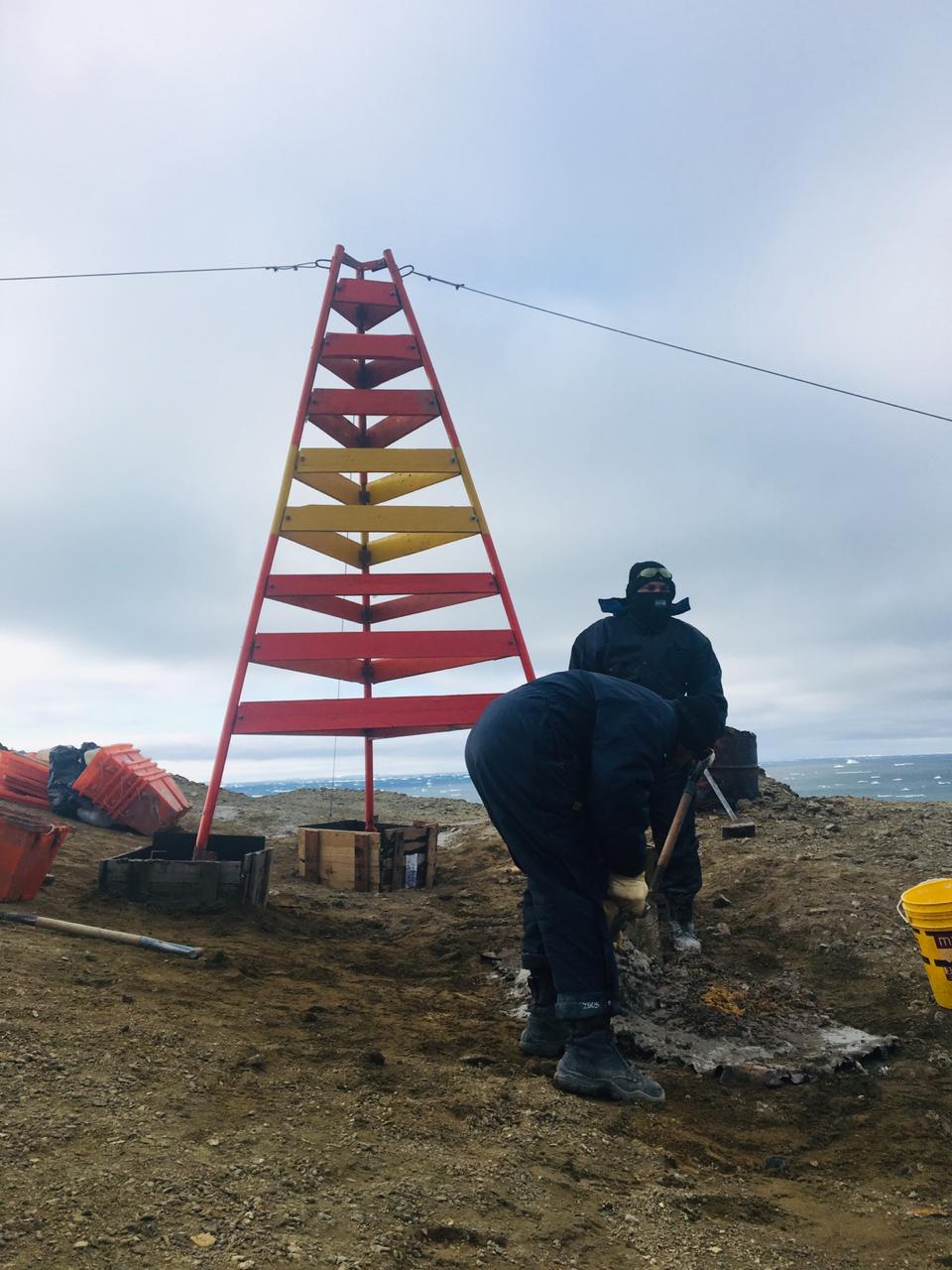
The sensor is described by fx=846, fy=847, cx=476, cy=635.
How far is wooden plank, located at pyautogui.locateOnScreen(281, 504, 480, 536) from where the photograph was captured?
6.39 metres

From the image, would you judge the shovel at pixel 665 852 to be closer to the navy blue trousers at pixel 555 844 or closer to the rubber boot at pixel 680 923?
the rubber boot at pixel 680 923

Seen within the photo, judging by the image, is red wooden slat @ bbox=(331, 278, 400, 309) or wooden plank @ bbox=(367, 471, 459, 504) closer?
wooden plank @ bbox=(367, 471, 459, 504)

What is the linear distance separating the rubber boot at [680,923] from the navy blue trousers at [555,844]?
73.0 inches

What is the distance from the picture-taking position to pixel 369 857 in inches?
284

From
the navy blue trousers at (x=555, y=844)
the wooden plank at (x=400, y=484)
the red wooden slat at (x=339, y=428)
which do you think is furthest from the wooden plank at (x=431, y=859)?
the navy blue trousers at (x=555, y=844)

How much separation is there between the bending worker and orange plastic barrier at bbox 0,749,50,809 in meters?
8.64

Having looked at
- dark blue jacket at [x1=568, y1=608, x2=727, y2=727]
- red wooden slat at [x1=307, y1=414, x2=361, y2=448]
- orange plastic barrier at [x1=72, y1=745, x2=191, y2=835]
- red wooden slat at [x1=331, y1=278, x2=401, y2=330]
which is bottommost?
orange plastic barrier at [x1=72, y1=745, x2=191, y2=835]

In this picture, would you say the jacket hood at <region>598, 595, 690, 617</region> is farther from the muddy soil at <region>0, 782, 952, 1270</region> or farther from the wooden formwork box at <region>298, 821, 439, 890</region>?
the wooden formwork box at <region>298, 821, 439, 890</region>

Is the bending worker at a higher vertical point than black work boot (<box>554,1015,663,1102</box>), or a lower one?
higher

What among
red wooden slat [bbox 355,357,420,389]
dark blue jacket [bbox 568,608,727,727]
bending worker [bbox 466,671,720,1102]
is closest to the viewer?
bending worker [bbox 466,671,720,1102]

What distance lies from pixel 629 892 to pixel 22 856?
346 centimetres

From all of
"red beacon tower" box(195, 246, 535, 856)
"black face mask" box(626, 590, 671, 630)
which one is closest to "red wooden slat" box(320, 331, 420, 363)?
"red beacon tower" box(195, 246, 535, 856)

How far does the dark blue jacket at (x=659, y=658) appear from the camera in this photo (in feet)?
16.6

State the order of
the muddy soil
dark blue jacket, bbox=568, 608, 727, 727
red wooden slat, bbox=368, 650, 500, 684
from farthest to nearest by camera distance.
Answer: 1. red wooden slat, bbox=368, 650, 500, 684
2. dark blue jacket, bbox=568, 608, 727, 727
3. the muddy soil
